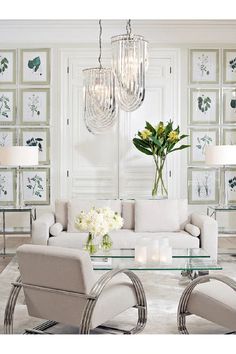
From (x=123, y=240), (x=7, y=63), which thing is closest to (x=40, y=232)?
(x=123, y=240)

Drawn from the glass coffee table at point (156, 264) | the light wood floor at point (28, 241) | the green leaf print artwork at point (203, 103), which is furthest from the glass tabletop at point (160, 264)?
the green leaf print artwork at point (203, 103)

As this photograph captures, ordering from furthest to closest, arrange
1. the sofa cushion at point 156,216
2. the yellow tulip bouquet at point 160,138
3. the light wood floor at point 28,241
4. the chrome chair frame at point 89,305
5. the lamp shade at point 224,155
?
the yellow tulip bouquet at point 160,138, the light wood floor at point 28,241, the lamp shade at point 224,155, the sofa cushion at point 156,216, the chrome chair frame at point 89,305

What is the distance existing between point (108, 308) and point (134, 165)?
429 centimetres

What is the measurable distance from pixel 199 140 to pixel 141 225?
2337 millimetres

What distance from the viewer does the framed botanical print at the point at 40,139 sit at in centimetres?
691

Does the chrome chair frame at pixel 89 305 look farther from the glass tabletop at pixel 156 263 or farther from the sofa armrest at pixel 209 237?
the sofa armrest at pixel 209 237

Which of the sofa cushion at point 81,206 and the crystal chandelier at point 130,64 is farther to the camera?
the sofa cushion at point 81,206

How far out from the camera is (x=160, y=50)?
22.4ft

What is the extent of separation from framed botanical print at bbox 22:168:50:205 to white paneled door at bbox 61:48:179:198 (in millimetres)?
234

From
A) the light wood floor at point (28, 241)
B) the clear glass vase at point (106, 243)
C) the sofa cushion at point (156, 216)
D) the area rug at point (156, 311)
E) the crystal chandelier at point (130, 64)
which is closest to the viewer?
the area rug at point (156, 311)

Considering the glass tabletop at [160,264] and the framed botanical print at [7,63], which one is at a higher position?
the framed botanical print at [7,63]

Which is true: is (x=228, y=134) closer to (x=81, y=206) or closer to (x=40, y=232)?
(x=81, y=206)

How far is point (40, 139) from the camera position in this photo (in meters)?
6.93
